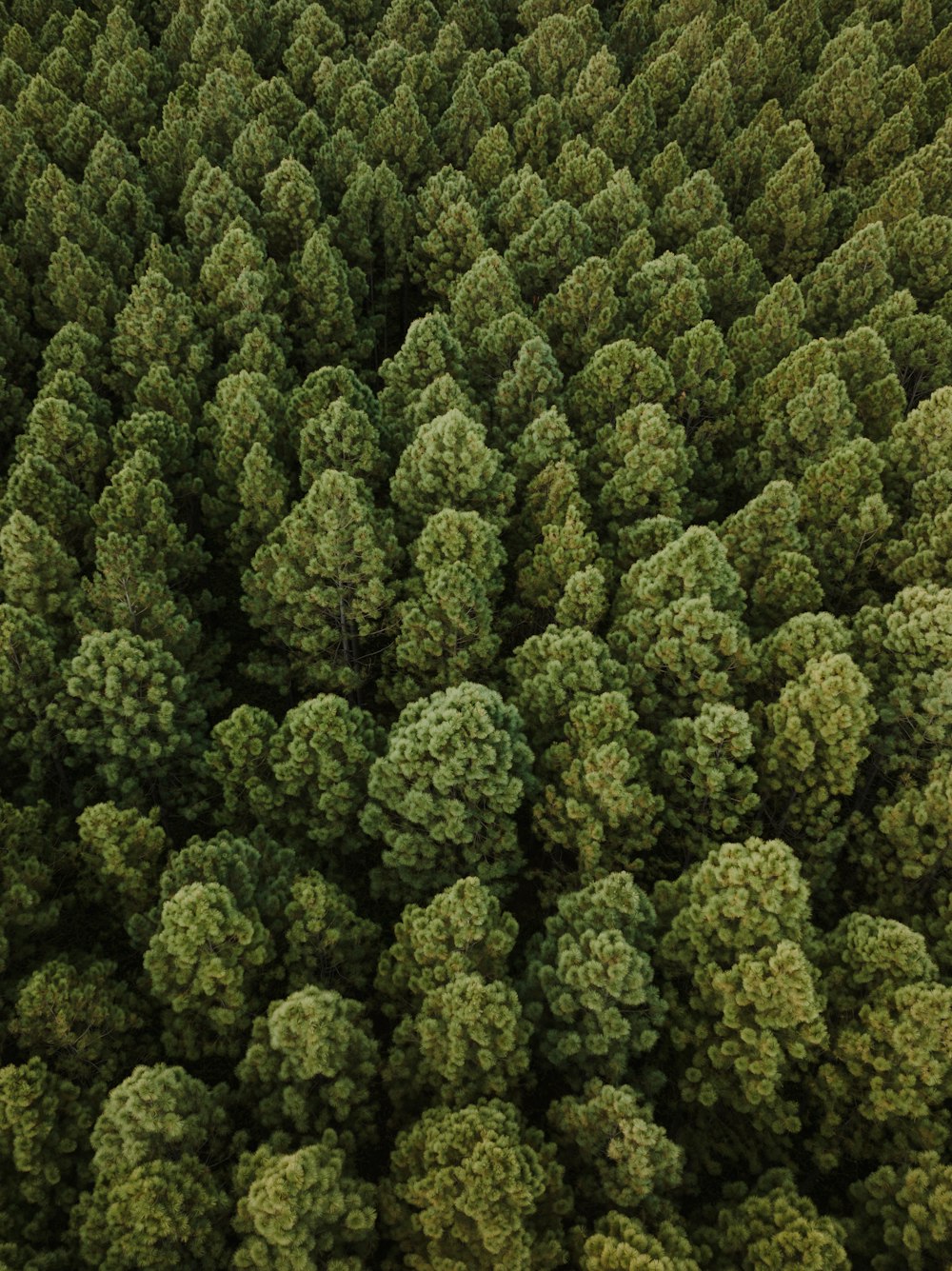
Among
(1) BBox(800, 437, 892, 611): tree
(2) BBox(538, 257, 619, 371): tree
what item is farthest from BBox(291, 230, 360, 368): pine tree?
(1) BBox(800, 437, 892, 611): tree

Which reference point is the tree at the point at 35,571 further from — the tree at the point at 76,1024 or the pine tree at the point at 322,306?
the pine tree at the point at 322,306

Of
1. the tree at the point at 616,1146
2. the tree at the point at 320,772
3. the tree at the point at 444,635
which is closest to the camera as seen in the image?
the tree at the point at 616,1146

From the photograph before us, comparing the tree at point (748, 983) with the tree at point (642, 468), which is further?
the tree at point (642, 468)

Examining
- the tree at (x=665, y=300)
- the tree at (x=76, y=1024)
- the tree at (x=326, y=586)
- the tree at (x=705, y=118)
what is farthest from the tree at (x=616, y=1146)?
the tree at (x=705, y=118)

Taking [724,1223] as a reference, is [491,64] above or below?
above

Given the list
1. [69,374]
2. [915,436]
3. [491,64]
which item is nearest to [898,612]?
[915,436]

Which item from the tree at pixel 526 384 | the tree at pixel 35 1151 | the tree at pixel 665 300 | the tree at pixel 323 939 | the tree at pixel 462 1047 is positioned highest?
the tree at pixel 665 300

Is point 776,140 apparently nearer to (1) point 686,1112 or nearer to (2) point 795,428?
(2) point 795,428
